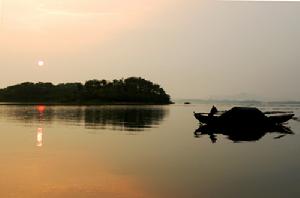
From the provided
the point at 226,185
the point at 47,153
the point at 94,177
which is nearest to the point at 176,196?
the point at 226,185

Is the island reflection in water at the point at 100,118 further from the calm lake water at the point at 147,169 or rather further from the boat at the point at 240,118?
the calm lake water at the point at 147,169

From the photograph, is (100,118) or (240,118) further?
(100,118)

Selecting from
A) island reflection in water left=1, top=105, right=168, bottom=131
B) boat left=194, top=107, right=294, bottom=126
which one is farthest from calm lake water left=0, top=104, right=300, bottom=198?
island reflection in water left=1, top=105, right=168, bottom=131

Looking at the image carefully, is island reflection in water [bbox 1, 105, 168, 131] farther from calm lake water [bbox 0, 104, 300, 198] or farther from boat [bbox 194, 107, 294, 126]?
calm lake water [bbox 0, 104, 300, 198]

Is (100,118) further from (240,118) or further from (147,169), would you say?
(147,169)

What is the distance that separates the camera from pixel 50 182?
60.8 ft

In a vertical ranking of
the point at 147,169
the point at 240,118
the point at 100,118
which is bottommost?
the point at 147,169

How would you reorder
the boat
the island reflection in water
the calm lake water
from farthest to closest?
1. the island reflection in water
2. the boat
3. the calm lake water

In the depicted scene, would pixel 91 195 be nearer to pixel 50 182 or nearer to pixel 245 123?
pixel 50 182

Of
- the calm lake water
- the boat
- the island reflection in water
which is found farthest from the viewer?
the island reflection in water

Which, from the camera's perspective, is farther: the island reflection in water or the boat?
the island reflection in water

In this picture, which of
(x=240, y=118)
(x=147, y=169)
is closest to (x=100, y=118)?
(x=240, y=118)

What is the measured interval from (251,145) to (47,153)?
16.9 metres

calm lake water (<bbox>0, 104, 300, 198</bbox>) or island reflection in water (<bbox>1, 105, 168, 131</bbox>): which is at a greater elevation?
island reflection in water (<bbox>1, 105, 168, 131</bbox>)
